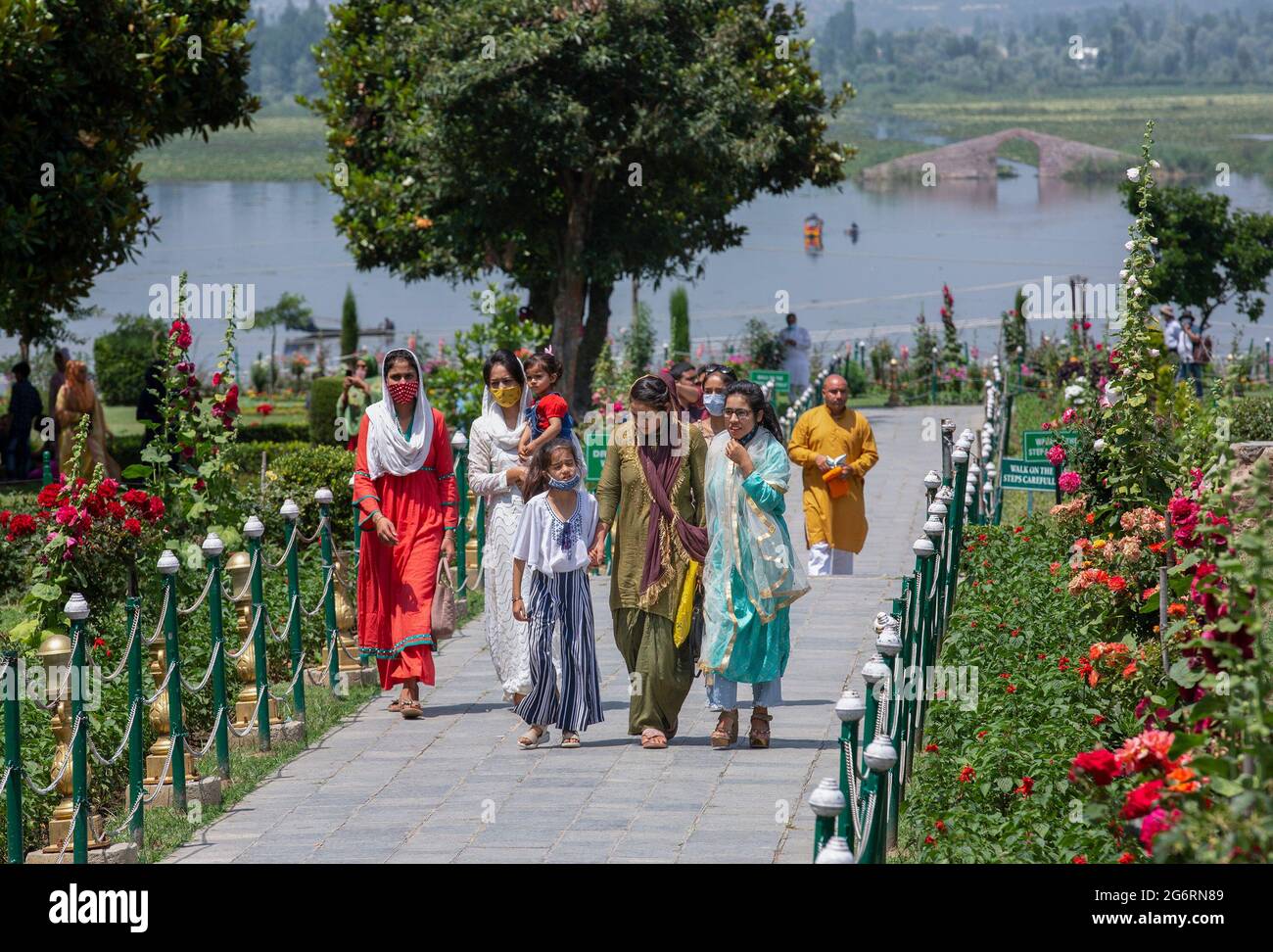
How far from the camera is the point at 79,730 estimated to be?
6.81 m

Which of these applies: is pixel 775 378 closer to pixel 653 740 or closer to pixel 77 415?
pixel 77 415

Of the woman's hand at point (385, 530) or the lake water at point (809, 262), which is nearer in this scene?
the woman's hand at point (385, 530)

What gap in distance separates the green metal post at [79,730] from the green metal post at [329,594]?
271cm

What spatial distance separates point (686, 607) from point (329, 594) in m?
2.21

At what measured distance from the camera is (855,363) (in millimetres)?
29000

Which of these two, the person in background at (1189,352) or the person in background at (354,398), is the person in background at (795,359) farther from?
the person in background at (354,398)

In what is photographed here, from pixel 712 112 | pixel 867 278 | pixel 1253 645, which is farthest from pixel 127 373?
pixel 867 278

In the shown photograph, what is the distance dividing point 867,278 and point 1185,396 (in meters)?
80.2

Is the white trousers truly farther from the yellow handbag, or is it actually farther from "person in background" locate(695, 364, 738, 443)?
the yellow handbag

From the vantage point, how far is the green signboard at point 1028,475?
12.4 meters

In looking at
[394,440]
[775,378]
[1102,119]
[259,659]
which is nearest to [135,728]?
[259,659]

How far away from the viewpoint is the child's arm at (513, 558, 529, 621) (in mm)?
8258

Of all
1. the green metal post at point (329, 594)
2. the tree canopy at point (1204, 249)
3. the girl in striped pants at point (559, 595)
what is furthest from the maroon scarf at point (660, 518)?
the tree canopy at point (1204, 249)
